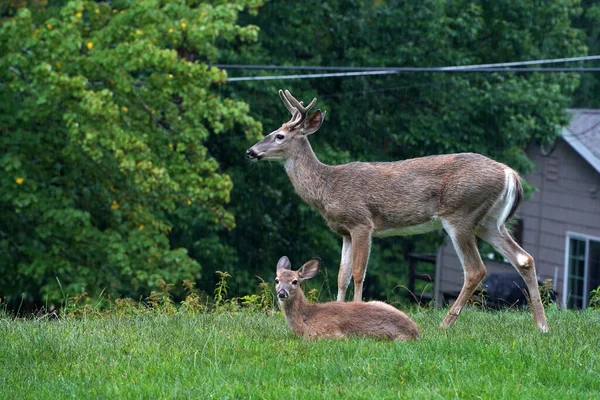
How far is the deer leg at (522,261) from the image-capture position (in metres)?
8.70

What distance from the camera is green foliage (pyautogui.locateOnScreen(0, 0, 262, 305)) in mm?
15883

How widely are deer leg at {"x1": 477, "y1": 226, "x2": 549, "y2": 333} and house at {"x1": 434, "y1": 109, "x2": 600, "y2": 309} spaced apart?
11878 mm

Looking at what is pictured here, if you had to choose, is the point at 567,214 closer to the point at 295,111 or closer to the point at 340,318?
the point at 295,111

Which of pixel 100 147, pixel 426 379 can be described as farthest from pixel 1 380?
pixel 100 147

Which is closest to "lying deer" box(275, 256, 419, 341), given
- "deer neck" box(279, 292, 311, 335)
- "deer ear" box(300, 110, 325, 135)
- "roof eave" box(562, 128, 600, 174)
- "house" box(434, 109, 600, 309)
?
"deer neck" box(279, 292, 311, 335)

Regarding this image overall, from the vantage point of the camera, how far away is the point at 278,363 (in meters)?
6.96

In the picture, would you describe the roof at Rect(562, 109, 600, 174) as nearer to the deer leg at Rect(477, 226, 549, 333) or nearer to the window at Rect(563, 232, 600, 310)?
the window at Rect(563, 232, 600, 310)

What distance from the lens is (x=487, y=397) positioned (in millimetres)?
5930

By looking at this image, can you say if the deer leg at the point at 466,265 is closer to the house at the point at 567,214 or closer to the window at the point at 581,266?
the house at the point at 567,214

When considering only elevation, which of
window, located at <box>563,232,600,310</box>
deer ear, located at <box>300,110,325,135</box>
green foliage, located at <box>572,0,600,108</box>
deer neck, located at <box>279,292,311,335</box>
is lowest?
window, located at <box>563,232,600,310</box>

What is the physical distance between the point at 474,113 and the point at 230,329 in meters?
14.9

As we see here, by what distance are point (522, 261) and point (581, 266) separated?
45.5 feet

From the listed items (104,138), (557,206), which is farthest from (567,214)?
(104,138)

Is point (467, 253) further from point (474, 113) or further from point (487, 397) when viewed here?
point (474, 113)
